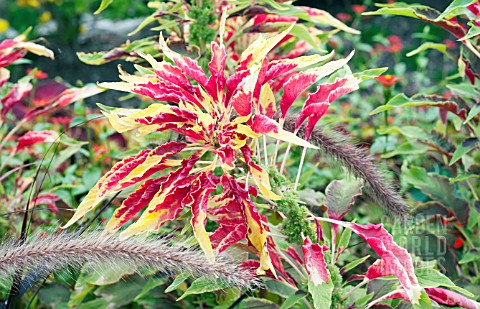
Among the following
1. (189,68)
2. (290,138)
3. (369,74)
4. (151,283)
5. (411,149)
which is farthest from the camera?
(411,149)

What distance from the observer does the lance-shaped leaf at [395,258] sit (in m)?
1.03

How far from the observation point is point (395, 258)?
106cm

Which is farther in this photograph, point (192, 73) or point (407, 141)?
point (407, 141)

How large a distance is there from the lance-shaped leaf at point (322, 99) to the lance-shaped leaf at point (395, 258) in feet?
0.63

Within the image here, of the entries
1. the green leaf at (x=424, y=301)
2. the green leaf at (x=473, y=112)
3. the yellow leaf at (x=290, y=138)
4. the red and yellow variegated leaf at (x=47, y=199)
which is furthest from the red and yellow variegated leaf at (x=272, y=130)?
the red and yellow variegated leaf at (x=47, y=199)

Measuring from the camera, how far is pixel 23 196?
6.17 feet

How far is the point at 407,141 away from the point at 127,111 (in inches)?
41.1

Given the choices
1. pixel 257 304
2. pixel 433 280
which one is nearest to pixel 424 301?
pixel 433 280

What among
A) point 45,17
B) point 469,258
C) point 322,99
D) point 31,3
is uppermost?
point 322,99

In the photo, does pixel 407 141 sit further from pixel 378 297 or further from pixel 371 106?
pixel 371 106

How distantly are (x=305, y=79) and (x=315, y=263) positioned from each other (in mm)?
313

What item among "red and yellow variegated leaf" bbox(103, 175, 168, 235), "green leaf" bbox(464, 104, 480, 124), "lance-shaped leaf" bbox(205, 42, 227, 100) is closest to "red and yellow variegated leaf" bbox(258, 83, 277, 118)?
"lance-shaped leaf" bbox(205, 42, 227, 100)

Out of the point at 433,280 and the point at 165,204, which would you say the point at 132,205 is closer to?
the point at 165,204

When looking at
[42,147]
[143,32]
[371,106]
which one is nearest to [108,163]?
[42,147]
